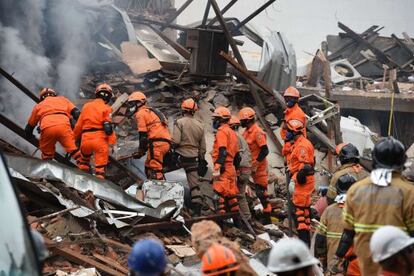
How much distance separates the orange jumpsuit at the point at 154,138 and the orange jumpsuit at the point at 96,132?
0.50 metres

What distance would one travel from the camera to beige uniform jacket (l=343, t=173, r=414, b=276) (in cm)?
Result: 511

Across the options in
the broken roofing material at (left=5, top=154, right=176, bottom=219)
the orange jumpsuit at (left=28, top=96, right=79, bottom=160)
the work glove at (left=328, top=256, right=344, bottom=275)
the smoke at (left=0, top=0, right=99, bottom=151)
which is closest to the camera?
the work glove at (left=328, top=256, right=344, bottom=275)

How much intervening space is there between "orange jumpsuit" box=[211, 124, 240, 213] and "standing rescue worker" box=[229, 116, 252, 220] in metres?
0.19

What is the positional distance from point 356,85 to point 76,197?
13.3 metres

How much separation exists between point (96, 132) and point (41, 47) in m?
4.00

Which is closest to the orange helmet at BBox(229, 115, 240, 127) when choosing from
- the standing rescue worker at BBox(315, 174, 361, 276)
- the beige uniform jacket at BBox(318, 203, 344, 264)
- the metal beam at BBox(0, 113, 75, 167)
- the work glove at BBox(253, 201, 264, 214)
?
the work glove at BBox(253, 201, 264, 214)

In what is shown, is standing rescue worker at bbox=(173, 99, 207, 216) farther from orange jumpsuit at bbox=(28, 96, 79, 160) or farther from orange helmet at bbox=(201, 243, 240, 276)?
orange helmet at bbox=(201, 243, 240, 276)

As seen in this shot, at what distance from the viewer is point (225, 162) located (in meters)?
10.6

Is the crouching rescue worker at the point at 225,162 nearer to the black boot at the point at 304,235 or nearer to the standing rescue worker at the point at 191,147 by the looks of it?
the standing rescue worker at the point at 191,147

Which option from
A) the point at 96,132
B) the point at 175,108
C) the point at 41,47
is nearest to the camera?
the point at 96,132

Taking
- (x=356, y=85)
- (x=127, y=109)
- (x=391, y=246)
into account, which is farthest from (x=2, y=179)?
(x=356, y=85)

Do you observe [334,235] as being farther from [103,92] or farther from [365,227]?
[103,92]

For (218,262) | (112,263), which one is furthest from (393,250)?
(112,263)

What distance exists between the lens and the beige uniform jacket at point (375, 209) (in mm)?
5113
